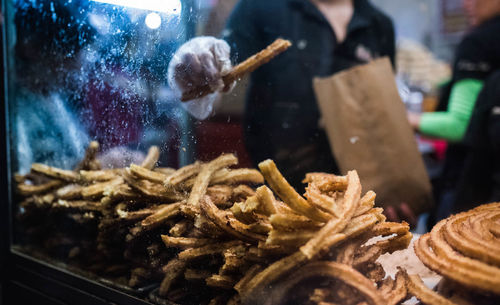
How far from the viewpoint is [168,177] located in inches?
58.5

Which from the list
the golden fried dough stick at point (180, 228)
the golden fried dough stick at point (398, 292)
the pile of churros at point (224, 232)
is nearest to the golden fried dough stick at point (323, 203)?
the pile of churros at point (224, 232)

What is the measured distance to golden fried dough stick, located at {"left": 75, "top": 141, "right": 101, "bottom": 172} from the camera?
176 cm

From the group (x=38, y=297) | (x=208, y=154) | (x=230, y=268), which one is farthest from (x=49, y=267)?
(x=230, y=268)

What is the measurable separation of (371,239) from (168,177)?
74 cm

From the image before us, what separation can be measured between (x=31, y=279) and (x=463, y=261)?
6.05ft

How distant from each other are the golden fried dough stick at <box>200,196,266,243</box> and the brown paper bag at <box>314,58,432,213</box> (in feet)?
4.00

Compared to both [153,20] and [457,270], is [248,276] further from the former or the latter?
[153,20]

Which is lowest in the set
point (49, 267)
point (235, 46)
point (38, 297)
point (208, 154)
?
point (38, 297)

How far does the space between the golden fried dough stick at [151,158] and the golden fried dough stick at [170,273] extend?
14.8 inches

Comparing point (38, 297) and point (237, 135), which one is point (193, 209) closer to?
point (237, 135)

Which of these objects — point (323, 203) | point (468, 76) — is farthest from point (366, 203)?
point (468, 76)

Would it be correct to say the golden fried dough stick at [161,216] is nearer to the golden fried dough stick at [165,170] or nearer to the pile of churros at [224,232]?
the pile of churros at [224,232]

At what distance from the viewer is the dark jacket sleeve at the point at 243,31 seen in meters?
1.79

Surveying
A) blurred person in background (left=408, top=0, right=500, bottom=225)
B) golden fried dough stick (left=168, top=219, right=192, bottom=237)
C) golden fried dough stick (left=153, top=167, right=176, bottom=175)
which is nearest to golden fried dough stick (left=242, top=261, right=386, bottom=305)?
golden fried dough stick (left=168, top=219, right=192, bottom=237)
